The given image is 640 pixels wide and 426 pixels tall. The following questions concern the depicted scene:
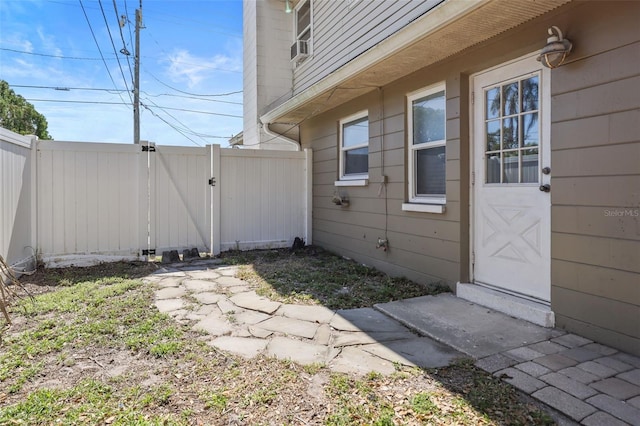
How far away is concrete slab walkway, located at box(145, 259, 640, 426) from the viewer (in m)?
2.10

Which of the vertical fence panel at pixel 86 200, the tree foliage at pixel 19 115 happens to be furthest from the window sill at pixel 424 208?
the tree foliage at pixel 19 115

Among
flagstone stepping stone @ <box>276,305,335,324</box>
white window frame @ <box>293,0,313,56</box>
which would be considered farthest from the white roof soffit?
flagstone stepping stone @ <box>276,305,335,324</box>

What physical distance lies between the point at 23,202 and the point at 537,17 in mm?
5866

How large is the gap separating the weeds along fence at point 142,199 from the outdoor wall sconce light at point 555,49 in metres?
4.67

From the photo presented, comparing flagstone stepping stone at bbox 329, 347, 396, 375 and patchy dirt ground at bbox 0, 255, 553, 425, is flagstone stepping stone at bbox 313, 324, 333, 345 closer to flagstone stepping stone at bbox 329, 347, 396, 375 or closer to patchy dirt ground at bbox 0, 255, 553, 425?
flagstone stepping stone at bbox 329, 347, 396, 375

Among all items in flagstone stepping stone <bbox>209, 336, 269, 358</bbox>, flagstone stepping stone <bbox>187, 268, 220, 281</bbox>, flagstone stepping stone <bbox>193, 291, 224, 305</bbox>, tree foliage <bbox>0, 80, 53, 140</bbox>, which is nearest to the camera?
flagstone stepping stone <bbox>209, 336, 269, 358</bbox>

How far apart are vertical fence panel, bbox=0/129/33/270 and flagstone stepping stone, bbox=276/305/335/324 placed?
3.09 m

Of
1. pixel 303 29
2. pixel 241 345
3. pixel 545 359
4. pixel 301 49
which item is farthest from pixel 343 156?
pixel 545 359

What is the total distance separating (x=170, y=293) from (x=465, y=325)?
2929mm

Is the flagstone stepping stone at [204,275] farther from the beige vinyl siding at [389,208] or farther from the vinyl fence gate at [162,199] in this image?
the beige vinyl siding at [389,208]

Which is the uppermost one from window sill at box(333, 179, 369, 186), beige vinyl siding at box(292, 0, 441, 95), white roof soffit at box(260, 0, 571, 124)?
beige vinyl siding at box(292, 0, 441, 95)

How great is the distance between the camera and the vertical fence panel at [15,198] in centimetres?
424

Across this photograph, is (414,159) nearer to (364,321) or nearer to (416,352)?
(364,321)

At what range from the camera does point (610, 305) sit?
2.64m
